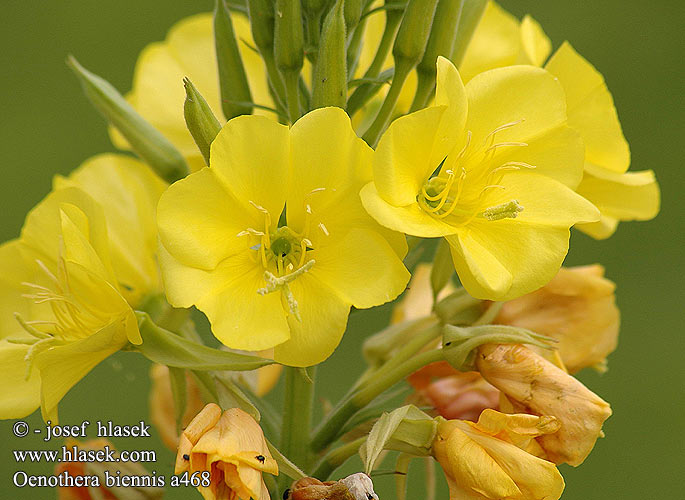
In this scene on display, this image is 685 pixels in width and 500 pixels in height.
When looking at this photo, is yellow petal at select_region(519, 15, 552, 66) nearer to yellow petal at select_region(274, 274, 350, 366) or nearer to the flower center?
the flower center

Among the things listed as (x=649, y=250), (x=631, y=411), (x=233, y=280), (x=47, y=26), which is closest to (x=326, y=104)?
(x=233, y=280)

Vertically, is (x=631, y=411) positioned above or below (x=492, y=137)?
below

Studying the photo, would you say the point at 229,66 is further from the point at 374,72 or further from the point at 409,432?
the point at 409,432

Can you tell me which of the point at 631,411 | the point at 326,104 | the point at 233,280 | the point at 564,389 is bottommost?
the point at 631,411

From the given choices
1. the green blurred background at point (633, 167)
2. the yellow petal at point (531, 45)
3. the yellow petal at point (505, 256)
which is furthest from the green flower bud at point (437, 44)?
the green blurred background at point (633, 167)

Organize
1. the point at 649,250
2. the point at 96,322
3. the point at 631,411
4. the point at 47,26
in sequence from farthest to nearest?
the point at 47,26 → the point at 649,250 → the point at 631,411 → the point at 96,322

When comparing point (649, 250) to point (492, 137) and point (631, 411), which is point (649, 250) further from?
point (492, 137)

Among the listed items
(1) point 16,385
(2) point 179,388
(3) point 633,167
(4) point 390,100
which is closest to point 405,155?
(4) point 390,100
